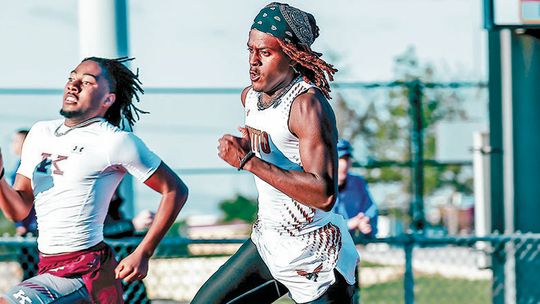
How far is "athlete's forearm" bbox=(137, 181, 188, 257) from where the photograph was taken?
483 centimetres

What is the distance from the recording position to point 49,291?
4.68 meters

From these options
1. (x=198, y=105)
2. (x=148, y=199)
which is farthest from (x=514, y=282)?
(x=148, y=199)

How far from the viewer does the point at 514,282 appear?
27.9 ft

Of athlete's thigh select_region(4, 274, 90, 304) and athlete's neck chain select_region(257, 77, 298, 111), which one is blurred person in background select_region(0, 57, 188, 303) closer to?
athlete's thigh select_region(4, 274, 90, 304)

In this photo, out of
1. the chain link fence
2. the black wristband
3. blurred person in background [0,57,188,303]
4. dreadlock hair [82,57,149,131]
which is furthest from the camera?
the chain link fence

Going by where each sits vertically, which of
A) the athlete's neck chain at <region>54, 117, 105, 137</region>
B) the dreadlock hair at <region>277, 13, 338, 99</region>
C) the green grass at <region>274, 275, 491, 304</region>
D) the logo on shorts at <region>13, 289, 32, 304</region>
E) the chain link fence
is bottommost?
the green grass at <region>274, 275, 491, 304</region>

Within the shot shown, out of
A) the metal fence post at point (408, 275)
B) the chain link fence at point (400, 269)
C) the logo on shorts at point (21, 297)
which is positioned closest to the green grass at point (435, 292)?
the chain link fence at point (400, 269)

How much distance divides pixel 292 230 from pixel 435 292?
6.46m

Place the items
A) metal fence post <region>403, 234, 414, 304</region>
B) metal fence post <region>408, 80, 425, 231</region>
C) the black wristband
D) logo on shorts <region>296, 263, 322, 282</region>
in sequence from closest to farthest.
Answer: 1. the black wristband
2. logo on shorts <region>296, 263, 322, 282</region>
3. metal fence post <region>403, 234, 414, 304</region>
4. metal fence post <region>408, 80, 425, 231</region>

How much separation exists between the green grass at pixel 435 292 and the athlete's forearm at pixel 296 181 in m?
6.23

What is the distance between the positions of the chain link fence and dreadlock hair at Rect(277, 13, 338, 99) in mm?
2636

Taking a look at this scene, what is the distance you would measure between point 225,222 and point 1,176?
23.9ft

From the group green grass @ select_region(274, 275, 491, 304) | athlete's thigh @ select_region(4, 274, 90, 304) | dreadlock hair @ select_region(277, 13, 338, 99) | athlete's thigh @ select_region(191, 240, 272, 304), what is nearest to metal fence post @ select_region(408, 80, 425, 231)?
green grass @ select_region(274, 275, 491, 304)


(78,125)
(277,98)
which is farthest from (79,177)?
(277,98)
